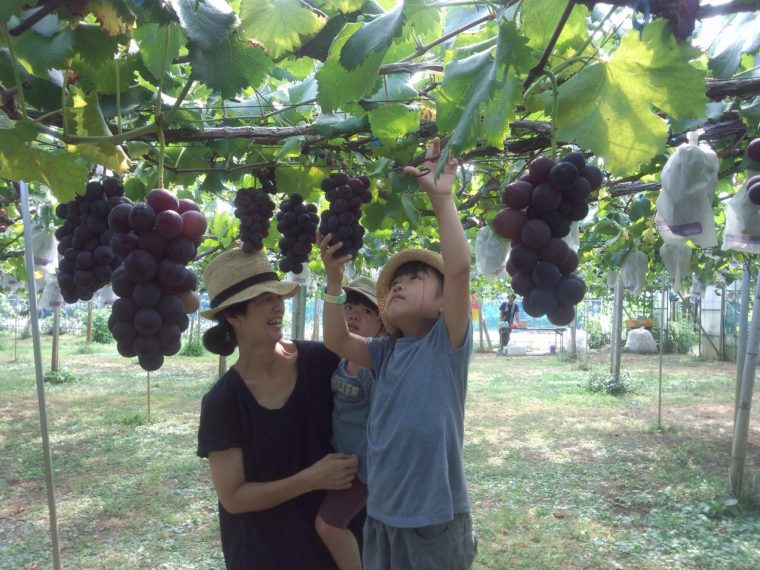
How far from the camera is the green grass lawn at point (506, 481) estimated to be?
172 inches

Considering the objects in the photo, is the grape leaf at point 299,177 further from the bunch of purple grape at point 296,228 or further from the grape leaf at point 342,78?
the grape leaf at point 342,78

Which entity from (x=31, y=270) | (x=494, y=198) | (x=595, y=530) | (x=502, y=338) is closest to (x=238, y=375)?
(x=31, y=270)

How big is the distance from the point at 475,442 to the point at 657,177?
4774mm

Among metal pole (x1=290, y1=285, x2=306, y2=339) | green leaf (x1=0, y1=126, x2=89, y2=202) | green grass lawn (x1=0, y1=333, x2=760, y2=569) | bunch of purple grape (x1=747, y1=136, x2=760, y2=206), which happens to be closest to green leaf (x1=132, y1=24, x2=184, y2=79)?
green leaf (x1=0, y1=126, x2=89, y2=202)

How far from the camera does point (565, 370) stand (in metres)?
14.9

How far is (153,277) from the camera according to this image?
1.36 m

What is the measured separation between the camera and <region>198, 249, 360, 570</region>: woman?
6.50 ft

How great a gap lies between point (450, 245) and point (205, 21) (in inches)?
33.4

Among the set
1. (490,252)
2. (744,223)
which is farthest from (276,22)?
(490,252)

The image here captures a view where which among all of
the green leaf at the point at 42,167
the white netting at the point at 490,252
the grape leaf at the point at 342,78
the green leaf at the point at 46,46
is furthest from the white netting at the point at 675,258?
the green leaf at the point at 46,46

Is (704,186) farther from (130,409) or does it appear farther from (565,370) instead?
(565,370)

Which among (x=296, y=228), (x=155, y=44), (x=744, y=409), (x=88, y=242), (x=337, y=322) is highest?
(x=155, y=44)

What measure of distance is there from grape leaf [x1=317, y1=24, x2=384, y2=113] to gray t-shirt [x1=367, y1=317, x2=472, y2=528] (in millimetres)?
828

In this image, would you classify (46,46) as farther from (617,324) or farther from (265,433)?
(617,324)
